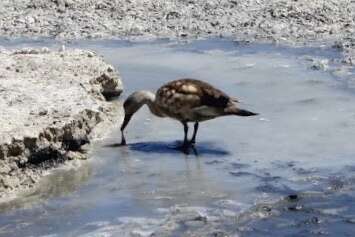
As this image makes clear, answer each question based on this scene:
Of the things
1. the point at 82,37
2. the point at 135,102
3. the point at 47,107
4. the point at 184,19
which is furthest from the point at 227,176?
the point at 184,19

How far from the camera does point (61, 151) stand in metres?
8.62

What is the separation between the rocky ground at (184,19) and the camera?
48.9 feet

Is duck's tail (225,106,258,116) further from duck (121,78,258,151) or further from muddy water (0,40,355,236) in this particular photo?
muddy water (0,40,355,236)

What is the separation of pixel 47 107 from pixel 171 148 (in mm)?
1218

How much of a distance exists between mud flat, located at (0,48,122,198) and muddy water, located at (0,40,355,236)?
0.77 feet

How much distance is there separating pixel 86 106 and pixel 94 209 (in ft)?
7.10

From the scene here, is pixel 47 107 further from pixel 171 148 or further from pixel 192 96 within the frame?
pixel 192 96

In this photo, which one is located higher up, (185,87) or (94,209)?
(185,87)

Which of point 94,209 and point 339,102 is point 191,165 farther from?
point 339,102

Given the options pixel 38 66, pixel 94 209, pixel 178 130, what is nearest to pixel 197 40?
pixel 38 66

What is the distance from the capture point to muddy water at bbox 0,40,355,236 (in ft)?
22.9

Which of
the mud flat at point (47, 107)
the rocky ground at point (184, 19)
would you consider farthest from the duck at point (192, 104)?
the rocky ground at point (184, 19)

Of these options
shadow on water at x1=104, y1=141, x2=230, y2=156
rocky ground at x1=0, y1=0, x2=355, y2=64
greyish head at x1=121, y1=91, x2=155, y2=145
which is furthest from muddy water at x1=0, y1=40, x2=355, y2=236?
rocky ground at x1=0, y1=0, x2=355, y2=64

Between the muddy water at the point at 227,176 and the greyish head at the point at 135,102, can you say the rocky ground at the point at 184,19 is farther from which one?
the greyish head at the point at 135,102
